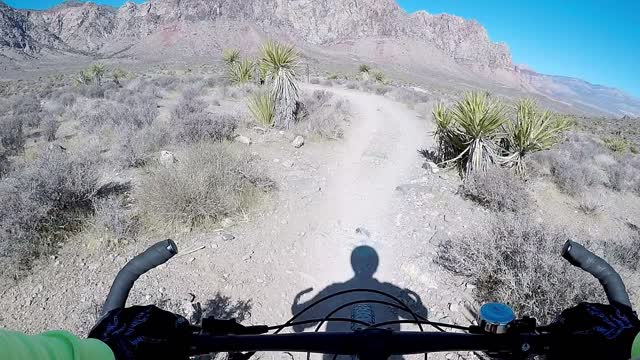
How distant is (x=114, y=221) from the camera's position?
4.81 meters

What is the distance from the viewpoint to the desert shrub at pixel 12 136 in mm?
9017

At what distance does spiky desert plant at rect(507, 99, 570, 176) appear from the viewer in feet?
23.8

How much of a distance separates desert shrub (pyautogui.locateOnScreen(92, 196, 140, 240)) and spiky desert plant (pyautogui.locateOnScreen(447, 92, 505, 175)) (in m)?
6.42

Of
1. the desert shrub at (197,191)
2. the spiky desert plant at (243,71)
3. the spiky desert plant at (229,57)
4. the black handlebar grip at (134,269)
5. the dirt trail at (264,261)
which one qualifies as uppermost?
the spiky desert plant at (229,57)

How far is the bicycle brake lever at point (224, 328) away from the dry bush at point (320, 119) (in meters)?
9.05

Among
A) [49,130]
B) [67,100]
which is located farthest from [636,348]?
[67,100]

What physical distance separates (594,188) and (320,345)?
988 centimetres

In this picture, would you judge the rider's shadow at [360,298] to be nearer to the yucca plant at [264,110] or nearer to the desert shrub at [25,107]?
the yucca plant at [264,110]

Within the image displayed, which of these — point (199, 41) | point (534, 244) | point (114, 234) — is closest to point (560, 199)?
point (534, 244)

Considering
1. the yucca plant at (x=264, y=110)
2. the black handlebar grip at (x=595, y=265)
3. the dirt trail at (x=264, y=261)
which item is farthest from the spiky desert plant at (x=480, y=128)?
the black handlebar grip at (x=595, y=265)

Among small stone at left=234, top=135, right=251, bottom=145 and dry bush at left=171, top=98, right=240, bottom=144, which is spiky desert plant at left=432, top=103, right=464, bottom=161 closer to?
small stone at left=234, top=135, right=251, bottom=145

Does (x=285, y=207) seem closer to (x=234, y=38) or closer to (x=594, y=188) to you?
(x=594, y=188)

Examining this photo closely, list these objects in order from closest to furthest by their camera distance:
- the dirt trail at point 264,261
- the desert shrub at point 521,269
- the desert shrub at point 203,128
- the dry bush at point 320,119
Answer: the desert shrub at point 521,269 < the dirt trail at point 264,261 < the desert shrub at point 203,128 < the dry bush at point 320,119

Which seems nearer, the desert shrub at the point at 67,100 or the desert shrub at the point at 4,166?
the desert shrub at the point at 4,166
